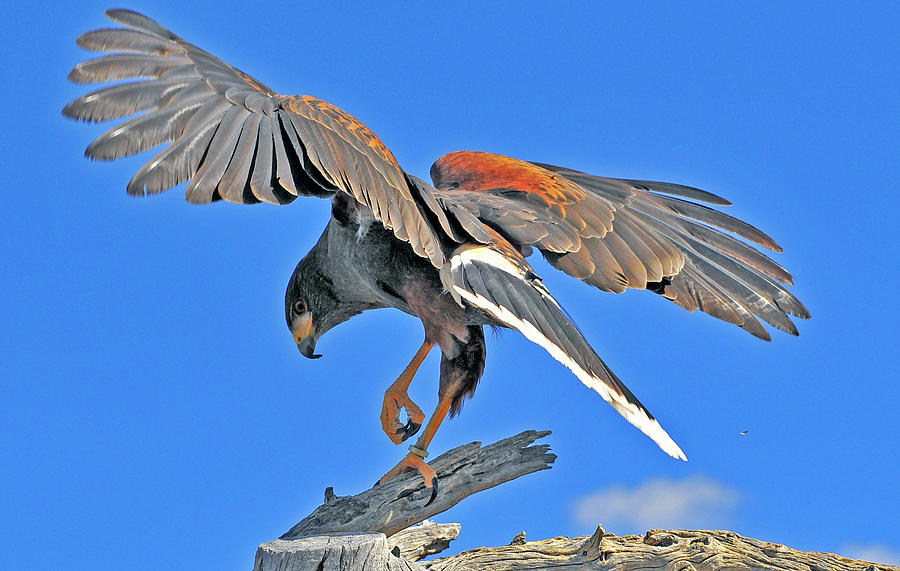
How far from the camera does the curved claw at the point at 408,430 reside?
405 centimetres

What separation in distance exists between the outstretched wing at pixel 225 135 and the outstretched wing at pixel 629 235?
50cm

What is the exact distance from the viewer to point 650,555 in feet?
13.6

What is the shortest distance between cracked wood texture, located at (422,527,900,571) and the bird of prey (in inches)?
24.8

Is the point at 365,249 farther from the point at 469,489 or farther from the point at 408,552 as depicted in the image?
the point at 408,552

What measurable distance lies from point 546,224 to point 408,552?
1518 millimetres

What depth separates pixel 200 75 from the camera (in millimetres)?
3094

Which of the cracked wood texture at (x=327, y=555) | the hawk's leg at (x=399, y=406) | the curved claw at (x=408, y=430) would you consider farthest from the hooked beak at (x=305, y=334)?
the cracked wood texture at (x=327, y=555)

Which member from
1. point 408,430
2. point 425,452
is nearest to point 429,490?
point 425,452

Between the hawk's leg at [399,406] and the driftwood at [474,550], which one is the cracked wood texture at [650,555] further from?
the hawk's leg at [399,406]

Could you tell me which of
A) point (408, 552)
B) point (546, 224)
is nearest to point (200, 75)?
point (546, 224)

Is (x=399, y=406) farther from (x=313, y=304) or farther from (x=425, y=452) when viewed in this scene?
(x=313, y=304)

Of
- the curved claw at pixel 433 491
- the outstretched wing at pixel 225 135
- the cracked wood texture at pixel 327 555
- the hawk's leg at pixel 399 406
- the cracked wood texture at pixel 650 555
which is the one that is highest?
the outstretched wing at pixel 225 135

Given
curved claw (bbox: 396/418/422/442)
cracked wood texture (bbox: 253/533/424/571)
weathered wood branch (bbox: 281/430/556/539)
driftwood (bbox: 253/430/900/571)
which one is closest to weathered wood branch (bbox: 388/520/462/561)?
driftwood (bbox: 253/430/900/571)

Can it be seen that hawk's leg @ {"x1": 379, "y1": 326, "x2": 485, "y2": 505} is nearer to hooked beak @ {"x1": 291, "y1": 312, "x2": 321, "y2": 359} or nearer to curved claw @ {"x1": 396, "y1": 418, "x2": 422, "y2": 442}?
curved claw @ {"x1": 396, "y1": 418, "x2": 422, "y2": 442}
